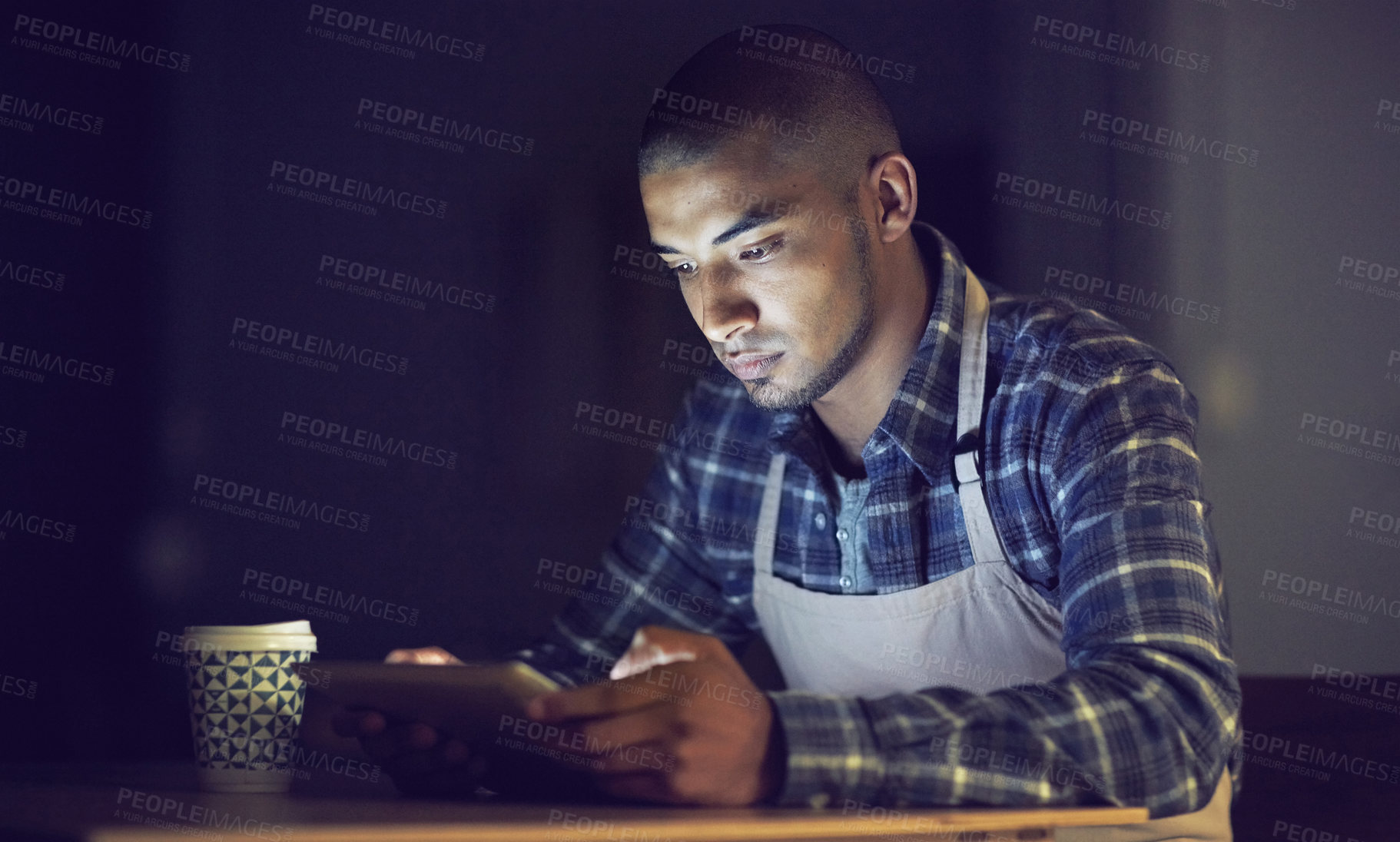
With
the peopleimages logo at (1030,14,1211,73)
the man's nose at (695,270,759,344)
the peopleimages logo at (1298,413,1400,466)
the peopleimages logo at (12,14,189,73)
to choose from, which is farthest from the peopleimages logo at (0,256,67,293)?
the peopleimages logo at (1298,413,1400,466)

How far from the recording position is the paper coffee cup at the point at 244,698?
2.93ft

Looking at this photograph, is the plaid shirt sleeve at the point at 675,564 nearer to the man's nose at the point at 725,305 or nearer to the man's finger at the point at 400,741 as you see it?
the man's nose at the point at 725,305

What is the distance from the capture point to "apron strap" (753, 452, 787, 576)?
1532 millimetres

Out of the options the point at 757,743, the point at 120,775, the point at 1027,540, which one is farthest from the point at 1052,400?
the point at 120,775

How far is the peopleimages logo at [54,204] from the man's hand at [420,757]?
110cm

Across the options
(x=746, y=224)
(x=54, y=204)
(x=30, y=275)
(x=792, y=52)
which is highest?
(x=792, y=52)

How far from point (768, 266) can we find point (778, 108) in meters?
0.21

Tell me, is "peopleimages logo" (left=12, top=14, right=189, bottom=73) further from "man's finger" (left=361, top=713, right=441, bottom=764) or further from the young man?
"man's finger" (left=361, top=713, right=441, bottom=764)

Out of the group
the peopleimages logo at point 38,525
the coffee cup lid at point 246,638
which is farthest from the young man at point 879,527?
the peopleimages logo at point 38,525

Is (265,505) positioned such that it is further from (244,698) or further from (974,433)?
(974,433)

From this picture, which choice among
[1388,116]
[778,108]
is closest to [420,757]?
[778,108]

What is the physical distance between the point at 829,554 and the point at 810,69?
612 mm

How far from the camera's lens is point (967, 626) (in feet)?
4.43

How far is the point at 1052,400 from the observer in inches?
48.7
